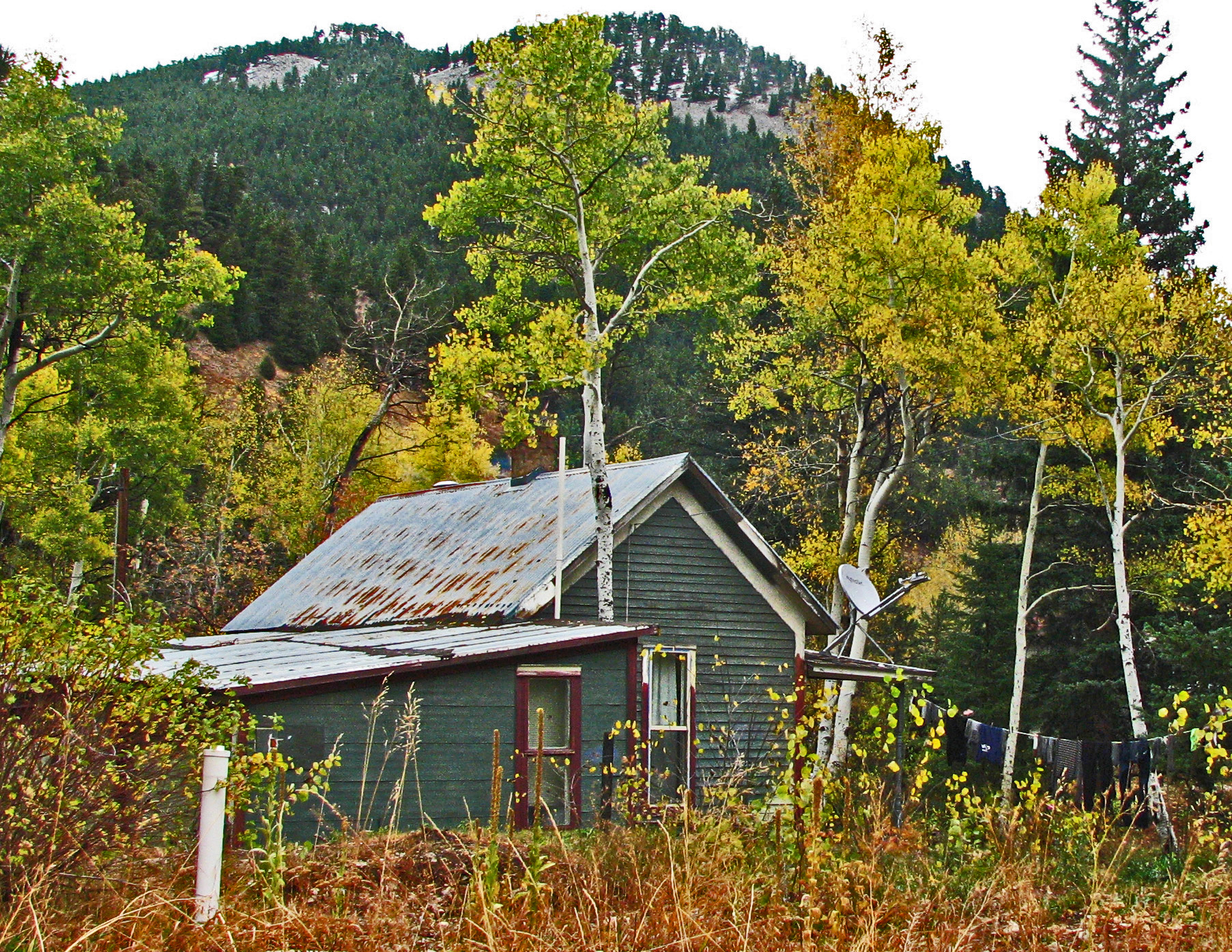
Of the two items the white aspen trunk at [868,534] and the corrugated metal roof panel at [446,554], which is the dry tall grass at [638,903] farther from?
the white aspen trunk at [868,534]

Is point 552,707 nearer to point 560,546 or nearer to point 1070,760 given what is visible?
point 560,546

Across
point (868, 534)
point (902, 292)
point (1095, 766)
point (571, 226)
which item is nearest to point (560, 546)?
point (571, 226)

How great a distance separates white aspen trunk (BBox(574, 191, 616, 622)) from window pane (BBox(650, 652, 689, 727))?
3.55ft

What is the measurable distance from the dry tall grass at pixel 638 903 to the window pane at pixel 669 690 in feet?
34.7

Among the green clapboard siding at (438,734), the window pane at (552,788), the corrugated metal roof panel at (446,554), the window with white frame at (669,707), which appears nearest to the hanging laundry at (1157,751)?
the window with white frame at (669,707)

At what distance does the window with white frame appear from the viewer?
18.0 meters

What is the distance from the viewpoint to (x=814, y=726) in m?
7.13

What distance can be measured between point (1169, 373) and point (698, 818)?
59.3ft

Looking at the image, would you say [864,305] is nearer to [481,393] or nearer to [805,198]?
[805,198]

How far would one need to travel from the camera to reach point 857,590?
18281 mm

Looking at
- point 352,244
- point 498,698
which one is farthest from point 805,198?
point 352,244

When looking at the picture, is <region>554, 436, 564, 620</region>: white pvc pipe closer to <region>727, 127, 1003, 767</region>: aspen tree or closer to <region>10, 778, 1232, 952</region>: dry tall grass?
<region>727, 127, 1003, 767</region>: aspen tree

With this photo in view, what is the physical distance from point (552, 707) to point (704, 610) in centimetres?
477

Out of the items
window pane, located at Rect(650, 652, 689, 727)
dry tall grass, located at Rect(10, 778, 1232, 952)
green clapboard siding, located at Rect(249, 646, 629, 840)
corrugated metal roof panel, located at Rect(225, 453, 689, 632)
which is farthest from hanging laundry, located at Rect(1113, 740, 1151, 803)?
dry tall grass, located at Rect(10, 778, 1232, 952)
